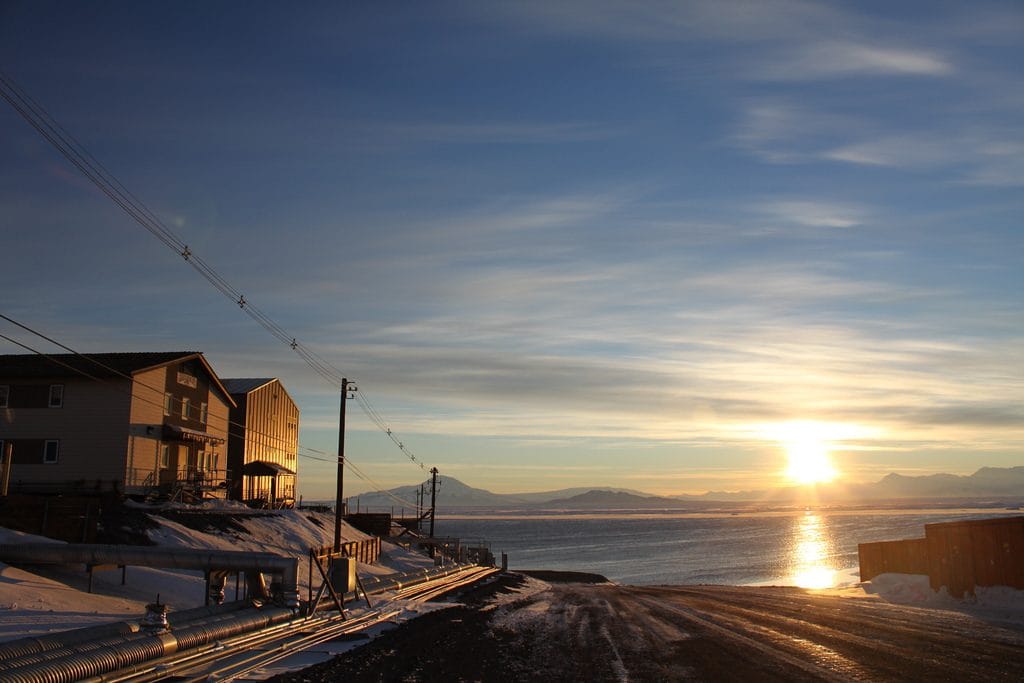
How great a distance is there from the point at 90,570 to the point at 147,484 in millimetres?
23970

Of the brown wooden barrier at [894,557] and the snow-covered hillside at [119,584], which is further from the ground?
the snow-covered hillside at [119,584]

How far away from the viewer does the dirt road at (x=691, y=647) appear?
1399cm

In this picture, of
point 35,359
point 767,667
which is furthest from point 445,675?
point 35,359

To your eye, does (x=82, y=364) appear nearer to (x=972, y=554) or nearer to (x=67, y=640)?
(x=67, y=640)

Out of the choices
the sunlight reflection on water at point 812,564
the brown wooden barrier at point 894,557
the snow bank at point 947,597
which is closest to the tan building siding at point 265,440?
the brown wooden barrier at point 894,557

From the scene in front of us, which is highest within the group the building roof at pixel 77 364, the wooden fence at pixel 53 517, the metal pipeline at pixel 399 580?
the building roof at pixel 77 364

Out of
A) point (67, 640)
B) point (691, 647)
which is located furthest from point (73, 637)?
point (691, 647)

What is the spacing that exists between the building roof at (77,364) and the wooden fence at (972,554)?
37.5 m

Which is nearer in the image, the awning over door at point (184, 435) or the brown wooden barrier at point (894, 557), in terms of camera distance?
the brown wooden barrier at point (894, 557)

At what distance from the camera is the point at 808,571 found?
81000 millimetres

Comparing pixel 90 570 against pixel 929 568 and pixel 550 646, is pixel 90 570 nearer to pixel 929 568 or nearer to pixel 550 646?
pixel 550 646

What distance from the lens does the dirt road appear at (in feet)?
45.9

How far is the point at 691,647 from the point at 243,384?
5178cm

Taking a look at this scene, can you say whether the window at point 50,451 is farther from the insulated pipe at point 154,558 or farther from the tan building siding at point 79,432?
the insulated pipe at point 154,558
